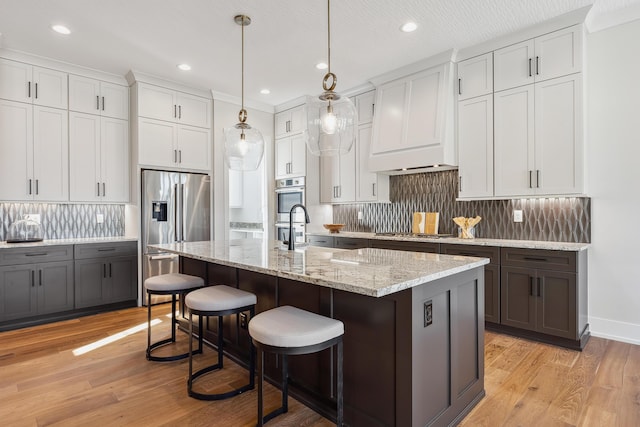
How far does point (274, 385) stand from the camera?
2430 millimetres

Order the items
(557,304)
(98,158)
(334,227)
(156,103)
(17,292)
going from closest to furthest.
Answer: (557,304), (17,292), (98,158), (156,103), (334,227)

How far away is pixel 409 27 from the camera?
11.0 ft

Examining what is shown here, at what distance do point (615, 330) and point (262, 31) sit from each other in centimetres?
434

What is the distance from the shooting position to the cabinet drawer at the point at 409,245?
380 centimetres

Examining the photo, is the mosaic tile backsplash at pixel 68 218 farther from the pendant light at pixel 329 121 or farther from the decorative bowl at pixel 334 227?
the pendant light at pixel 329 121

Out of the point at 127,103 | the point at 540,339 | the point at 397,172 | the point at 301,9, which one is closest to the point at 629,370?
the point at 540,339

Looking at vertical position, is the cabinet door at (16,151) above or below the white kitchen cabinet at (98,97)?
below

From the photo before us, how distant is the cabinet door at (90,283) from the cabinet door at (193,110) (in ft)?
7.02

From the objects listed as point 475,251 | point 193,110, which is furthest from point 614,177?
point 193,110

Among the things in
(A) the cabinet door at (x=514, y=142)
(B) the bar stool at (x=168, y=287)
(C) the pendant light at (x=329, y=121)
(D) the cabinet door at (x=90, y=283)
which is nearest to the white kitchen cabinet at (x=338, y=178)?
(A) the cabinet door at (x=514, y=142)

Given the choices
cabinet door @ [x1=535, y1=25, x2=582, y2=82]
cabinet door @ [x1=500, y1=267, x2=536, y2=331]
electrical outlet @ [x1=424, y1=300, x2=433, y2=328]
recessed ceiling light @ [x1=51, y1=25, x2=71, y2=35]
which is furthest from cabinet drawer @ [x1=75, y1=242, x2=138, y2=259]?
cabinet door @ [x1=535, y1=25, x2=582, y2=82]

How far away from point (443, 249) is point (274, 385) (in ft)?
7.28

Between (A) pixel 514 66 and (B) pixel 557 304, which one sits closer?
(B) pixel 557 304

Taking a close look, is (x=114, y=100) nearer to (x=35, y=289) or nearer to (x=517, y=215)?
(x=35, y=289)
